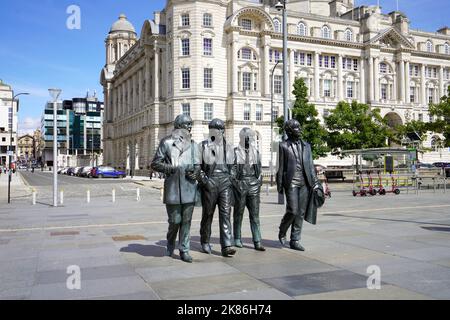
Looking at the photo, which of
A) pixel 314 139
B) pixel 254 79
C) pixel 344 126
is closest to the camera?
pixel 314 139

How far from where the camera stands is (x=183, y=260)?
6816mm

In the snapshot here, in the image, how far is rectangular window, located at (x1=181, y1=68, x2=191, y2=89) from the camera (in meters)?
58.2

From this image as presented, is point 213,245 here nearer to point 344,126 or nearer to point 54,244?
point 54,244

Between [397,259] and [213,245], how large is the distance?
3152 millimetres

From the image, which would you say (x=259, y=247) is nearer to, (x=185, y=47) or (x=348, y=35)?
(x=185, y=47)

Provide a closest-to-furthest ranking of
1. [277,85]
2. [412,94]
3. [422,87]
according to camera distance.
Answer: [277,85]
[412,94]
[422,87]

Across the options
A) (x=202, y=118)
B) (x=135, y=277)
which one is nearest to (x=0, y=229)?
(x=135, y=277)

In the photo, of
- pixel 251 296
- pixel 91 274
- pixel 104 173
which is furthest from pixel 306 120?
pixel 251 296

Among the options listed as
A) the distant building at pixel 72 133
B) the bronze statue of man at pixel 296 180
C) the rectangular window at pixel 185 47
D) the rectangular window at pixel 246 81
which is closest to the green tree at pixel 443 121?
the bronze statue of man at pixel 296 180

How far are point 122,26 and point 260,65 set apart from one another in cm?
5091

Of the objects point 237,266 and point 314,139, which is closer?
point 237,266

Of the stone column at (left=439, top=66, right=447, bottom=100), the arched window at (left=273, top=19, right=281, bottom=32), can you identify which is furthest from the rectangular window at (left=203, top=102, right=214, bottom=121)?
the stone column at (left=439, top=66, right=447, bottom=100)

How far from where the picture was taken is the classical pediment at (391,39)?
225 ft

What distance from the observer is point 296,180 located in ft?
25.2
